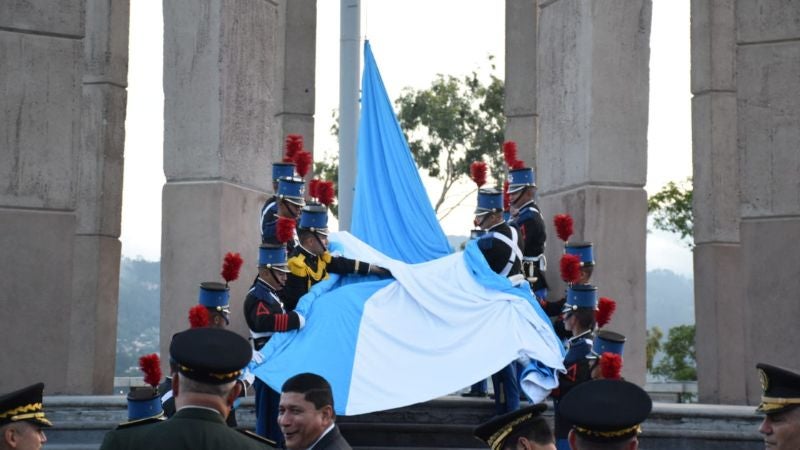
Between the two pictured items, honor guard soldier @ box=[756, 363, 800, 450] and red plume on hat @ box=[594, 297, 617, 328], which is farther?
red plume on hat @ box=[594, 297, 617, 328]

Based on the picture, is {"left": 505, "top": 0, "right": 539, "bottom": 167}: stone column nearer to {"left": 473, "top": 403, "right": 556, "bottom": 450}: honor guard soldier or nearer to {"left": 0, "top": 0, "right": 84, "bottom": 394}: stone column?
{"left": 0, "top": 0, "right": 84, "bottom": 394}: stone column

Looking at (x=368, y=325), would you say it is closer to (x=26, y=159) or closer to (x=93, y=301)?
(x=26, y=159)

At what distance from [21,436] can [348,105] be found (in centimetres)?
1364

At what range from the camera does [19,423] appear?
6.44 metres

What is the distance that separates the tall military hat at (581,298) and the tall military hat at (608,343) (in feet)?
1.94

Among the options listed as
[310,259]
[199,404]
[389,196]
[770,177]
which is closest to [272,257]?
[310,259]

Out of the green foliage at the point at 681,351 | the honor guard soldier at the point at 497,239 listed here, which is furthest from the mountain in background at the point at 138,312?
the honor guard soldier at the point at 497,239

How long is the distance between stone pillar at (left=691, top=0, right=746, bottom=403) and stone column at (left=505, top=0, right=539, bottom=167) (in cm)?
232

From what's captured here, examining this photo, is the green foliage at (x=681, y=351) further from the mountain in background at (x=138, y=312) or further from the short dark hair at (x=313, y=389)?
the mountain in background at (x=138, y=312)

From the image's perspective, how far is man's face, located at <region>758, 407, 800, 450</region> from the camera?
5.85 metres

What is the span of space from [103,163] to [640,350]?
9342 mm

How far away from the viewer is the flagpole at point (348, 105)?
1980 cm

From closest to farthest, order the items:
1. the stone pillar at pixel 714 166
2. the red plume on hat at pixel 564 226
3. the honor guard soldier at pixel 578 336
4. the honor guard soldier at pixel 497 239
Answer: the honor guard soldier at pixel 578 336, the honor guard soldier at pixel 497 239, the red plume on hat at pixel 564 226, the stone pillar at pixel 714 166

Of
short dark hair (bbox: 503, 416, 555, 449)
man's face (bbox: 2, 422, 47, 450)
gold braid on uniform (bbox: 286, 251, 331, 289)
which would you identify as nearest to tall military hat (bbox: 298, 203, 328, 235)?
gold braid on uniform (bbox: 286, 251, 331, 289)
